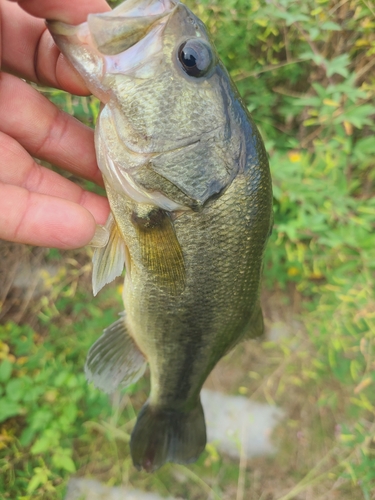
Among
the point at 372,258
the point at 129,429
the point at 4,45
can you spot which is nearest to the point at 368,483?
the point at 372,258

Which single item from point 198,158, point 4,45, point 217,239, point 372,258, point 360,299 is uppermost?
point 4,45

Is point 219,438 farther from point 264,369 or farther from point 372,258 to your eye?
point 372,258

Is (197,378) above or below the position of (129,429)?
above

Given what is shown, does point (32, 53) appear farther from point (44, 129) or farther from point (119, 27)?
point (119, 27)

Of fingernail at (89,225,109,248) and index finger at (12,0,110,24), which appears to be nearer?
index finger at (12,0,110,24)

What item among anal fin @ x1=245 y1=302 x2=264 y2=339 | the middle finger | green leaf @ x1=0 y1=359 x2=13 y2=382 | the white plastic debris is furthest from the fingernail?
the white plastic debris

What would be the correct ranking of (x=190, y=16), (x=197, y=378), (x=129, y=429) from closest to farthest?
1. (x=190, y=16)
2. (x=197, y=378)
3. (x=129, y=429)

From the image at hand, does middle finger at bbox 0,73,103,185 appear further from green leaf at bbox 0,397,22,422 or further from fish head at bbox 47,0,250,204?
green leaf at bbox 0,397,22,422
